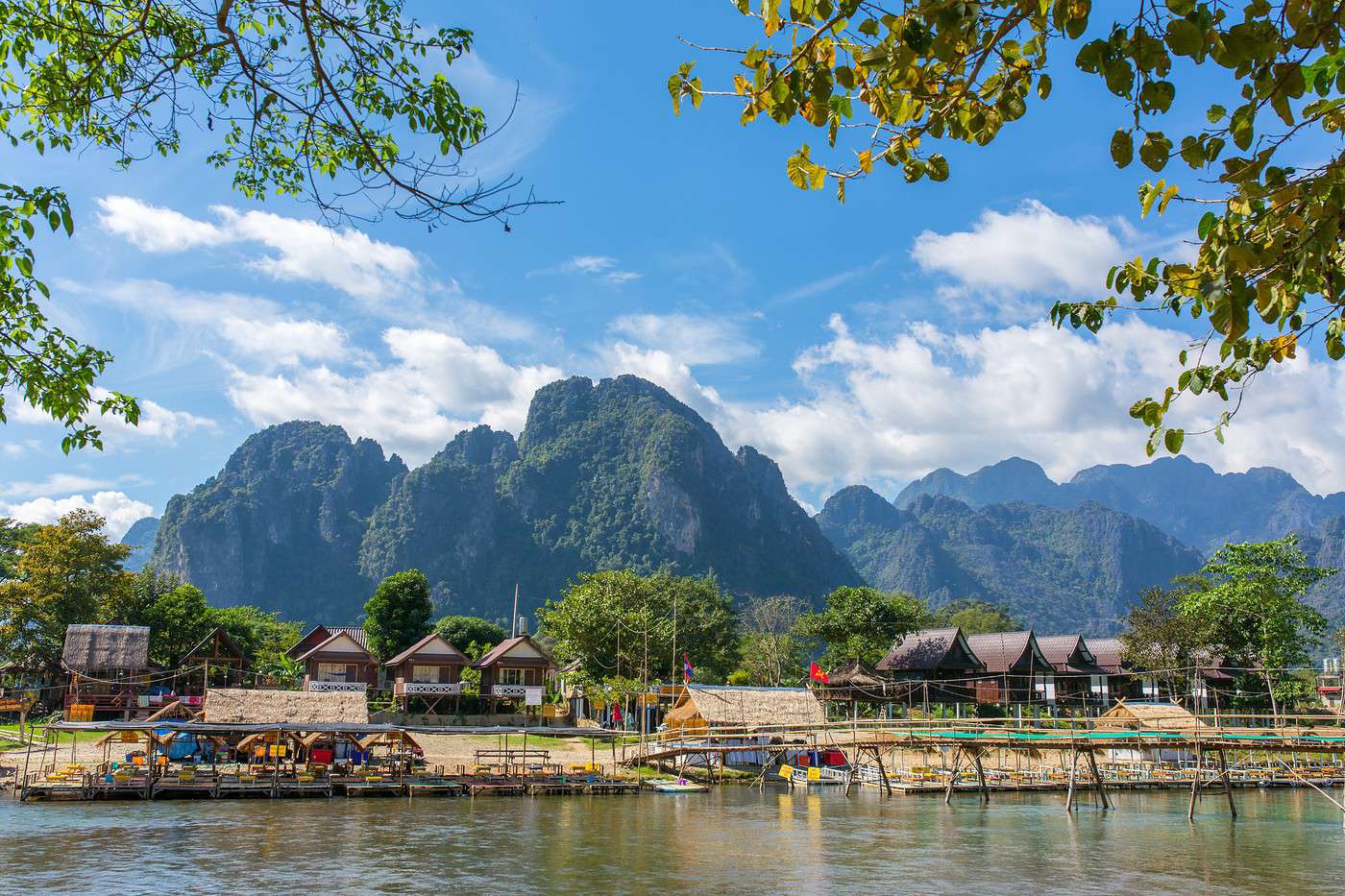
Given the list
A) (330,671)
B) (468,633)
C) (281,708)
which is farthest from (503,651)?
(468,633)

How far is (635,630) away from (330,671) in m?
18.6

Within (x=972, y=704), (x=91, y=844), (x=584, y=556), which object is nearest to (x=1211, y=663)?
(x=972, y=704)

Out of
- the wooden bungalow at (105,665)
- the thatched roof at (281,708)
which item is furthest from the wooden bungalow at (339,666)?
the thatched roof at (281,708)

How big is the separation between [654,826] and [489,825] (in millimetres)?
5076

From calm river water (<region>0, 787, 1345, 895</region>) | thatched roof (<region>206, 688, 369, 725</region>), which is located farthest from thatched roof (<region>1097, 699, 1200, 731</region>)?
thatched roof (<region>206, 688, 369, 725</region>)

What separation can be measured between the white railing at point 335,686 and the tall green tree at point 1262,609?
48.1 meters

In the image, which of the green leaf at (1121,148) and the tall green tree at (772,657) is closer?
the green leaf at (1121,148)

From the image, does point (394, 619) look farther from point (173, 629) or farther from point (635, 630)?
point (635, 630)

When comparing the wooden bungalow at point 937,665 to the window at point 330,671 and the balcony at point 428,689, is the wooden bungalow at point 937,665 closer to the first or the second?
the balcony at point 428,689

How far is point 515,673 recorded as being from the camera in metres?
61.4

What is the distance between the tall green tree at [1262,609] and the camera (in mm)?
54750

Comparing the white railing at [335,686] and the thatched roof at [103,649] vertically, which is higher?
the thatched roof at [103,649]

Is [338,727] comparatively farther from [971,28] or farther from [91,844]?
[971,28]

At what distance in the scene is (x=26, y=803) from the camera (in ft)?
108
